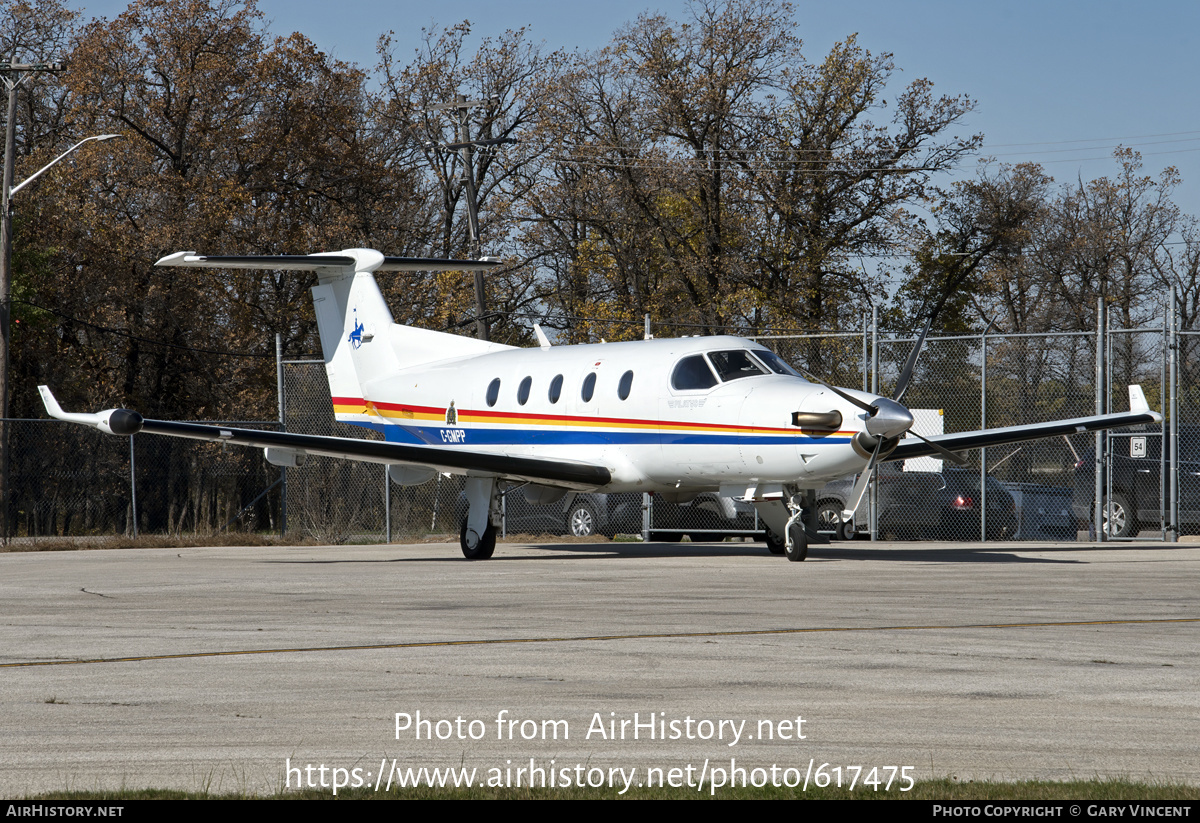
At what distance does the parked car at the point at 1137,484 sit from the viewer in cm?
2373

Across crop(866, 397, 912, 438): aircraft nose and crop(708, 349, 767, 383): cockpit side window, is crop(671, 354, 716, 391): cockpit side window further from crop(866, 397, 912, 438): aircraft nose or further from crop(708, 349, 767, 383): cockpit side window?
crop(866, 397, 912, 438): aircraft nose

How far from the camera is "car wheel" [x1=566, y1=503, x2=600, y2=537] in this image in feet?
91.0

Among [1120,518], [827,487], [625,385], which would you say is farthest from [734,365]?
[1120,518]

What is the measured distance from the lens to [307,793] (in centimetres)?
493

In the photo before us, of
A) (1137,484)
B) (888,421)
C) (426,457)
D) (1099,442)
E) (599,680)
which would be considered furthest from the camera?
(1137,484)

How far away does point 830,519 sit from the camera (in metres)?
26.2

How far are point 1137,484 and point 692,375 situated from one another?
10106mm

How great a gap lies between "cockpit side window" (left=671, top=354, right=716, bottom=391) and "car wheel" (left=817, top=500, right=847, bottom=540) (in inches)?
306

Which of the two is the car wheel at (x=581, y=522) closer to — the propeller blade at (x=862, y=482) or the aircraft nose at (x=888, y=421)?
the propeller blade at (x=862, y=482)

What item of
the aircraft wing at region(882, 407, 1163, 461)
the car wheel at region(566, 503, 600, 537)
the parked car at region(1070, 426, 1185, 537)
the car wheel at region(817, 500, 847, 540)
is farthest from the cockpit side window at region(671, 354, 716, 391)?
the car wheel at region(566, 503, 600, 537)

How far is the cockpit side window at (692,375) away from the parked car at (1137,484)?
853 cm

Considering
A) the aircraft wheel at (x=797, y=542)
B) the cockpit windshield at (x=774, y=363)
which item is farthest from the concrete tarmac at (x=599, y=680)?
the cockpit windshield at (x=774, y=363)

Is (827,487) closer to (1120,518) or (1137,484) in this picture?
(1120,518)
